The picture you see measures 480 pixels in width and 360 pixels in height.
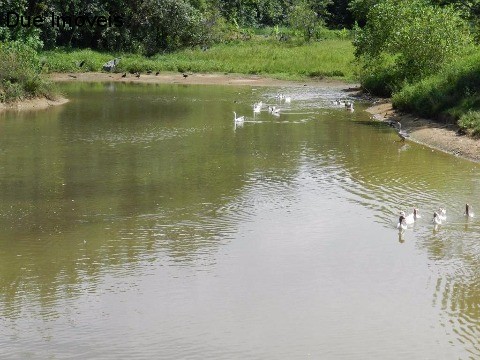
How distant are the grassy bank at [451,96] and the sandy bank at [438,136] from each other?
31 cm

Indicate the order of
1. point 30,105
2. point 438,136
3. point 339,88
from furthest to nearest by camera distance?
point 339,88 < point 30,105 < point 438,136

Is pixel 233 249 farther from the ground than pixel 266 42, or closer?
closer

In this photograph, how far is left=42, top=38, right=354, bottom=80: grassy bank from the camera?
160 ft

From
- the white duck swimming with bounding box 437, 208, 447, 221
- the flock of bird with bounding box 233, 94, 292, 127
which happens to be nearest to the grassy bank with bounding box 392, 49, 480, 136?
the flock of bird with bounding box 233, 94, 292, 127

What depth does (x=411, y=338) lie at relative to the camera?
34.8 ft

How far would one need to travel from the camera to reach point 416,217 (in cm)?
1609

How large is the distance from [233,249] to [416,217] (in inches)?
154

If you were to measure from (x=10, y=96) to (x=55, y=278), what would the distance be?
70.8 ft

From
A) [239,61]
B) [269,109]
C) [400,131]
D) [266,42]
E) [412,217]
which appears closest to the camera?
[412,217]

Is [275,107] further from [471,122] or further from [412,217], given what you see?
[412,217]

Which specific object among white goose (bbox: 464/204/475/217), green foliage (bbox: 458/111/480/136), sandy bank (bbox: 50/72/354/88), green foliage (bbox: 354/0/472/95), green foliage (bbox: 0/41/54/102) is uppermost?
green foliage (bbox: 354/0/472/95)

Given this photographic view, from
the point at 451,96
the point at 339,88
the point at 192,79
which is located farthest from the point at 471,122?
the point at 192,79

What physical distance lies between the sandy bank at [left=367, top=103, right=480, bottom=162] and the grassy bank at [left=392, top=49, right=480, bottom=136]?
0.31 m

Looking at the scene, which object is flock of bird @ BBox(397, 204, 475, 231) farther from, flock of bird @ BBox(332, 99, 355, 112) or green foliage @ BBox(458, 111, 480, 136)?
flock of bird @ BBox(332, 99, 355, 112)
